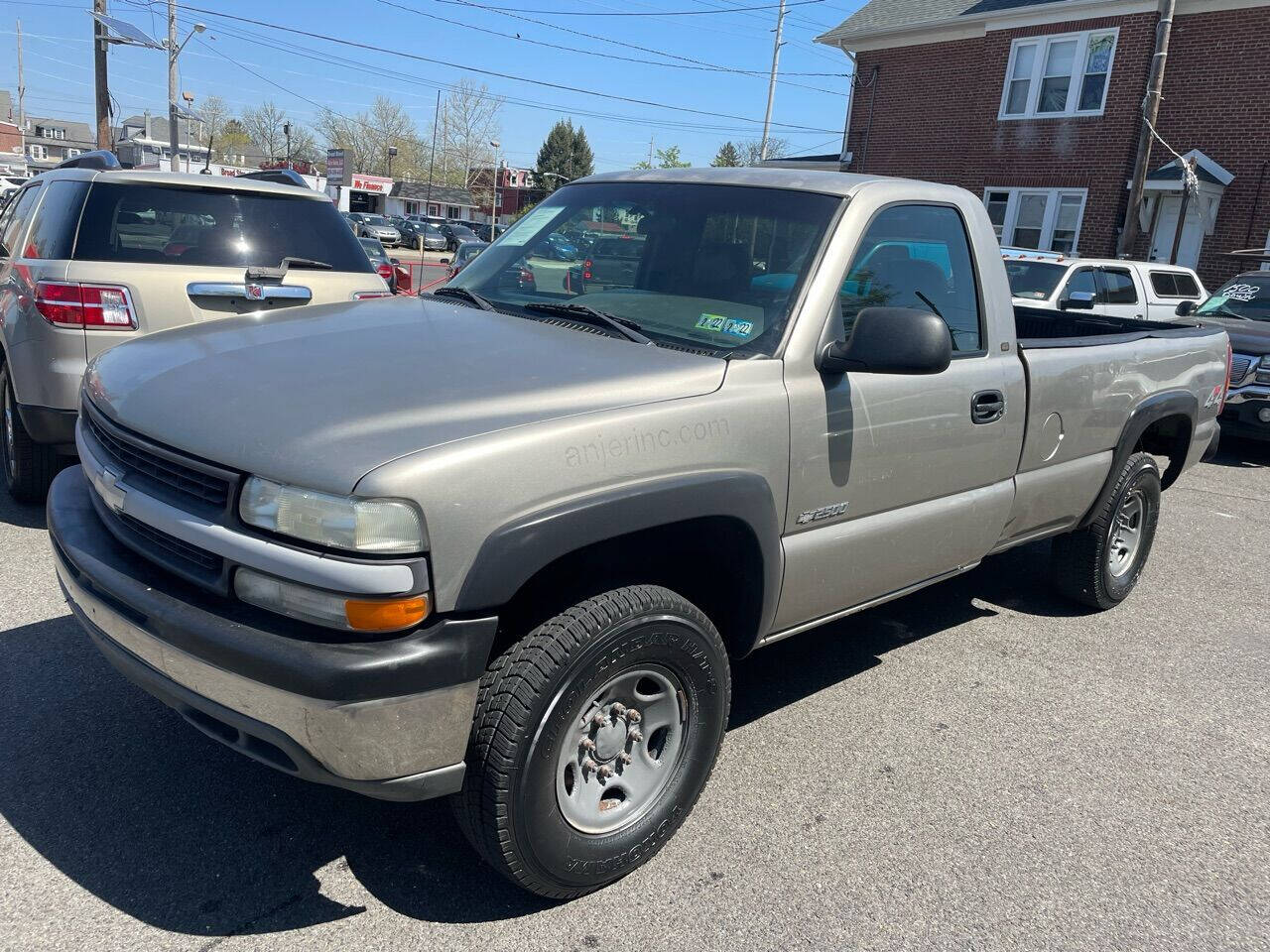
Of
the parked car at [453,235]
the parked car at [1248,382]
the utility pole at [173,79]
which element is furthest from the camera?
the parked car at [453,235]

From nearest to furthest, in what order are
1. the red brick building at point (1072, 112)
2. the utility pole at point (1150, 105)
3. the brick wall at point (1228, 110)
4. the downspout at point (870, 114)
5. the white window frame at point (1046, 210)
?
the utility pole at point (1150, 105), the brick wall at point (1228, 110), the red brick building at point (1072, 112), the white window frame at point (1046, 210), the downspout at point (870, 114)

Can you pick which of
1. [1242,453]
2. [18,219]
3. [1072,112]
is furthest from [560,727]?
[1072,112]

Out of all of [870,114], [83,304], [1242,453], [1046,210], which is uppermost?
[870,114]

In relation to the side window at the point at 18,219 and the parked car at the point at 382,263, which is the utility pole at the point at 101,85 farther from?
the side window at the point at 18,219

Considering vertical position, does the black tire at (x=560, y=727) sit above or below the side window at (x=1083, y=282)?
below

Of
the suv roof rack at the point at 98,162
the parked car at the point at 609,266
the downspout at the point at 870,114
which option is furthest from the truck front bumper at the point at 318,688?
the downspout at the point at 870,114

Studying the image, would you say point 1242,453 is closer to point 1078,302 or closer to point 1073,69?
point 1078,302

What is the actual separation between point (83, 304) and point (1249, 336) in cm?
998

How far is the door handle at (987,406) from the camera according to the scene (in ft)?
11.8

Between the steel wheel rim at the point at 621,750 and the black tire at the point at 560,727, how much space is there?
0.02 m

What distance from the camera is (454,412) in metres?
2.36

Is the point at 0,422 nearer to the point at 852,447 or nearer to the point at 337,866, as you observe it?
the point at 337,866

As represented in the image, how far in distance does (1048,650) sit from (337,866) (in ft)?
11.0

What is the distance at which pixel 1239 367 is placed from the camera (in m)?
9.48
